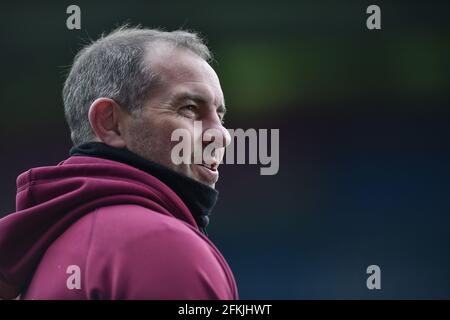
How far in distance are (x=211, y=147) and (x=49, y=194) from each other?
1.01 ft

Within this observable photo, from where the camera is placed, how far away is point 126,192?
112 cm

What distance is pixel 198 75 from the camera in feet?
4.38

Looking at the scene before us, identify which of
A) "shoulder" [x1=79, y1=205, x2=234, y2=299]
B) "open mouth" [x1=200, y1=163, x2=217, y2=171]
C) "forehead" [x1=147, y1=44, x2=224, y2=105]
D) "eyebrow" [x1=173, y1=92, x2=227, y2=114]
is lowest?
"shoulder" [x1=79, y1=205, x2=234, y2=299]

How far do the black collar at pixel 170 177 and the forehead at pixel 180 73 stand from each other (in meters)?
0.14

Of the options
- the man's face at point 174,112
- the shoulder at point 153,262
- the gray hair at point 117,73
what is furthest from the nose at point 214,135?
the shoulder at point 153,262

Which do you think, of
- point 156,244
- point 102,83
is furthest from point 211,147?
point 156,244

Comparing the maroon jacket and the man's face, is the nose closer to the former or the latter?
the man's face

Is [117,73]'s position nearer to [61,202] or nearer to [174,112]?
[174,112]

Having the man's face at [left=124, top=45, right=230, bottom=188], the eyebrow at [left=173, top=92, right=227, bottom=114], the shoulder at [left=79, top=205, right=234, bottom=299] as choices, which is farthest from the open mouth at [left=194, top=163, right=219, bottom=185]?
the shoulder at [left=79, top=205, right=234, bottom=299]

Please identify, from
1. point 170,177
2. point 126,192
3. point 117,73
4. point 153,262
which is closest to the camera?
point 153,262

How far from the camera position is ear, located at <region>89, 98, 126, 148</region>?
134cm

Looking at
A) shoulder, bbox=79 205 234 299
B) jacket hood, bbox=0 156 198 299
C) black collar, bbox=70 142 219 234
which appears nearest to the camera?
shoulder, bbox=79 205 234 299

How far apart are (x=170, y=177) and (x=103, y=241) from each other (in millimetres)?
267

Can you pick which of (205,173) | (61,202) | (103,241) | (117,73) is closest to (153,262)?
(103,241)
